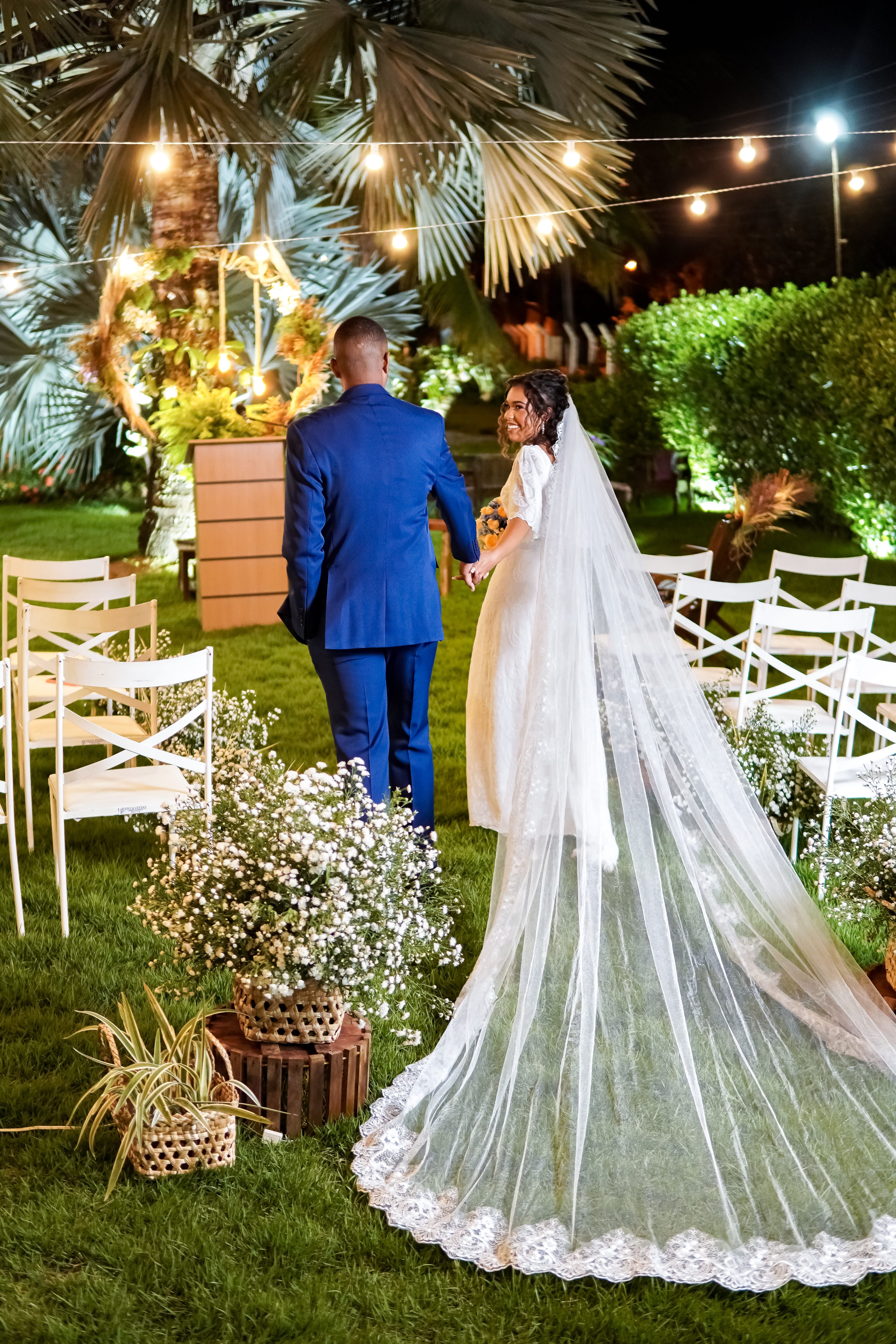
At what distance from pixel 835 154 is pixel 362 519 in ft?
36.3

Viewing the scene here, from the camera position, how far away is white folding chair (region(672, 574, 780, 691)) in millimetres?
5316

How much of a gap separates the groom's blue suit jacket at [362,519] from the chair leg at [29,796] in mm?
1222

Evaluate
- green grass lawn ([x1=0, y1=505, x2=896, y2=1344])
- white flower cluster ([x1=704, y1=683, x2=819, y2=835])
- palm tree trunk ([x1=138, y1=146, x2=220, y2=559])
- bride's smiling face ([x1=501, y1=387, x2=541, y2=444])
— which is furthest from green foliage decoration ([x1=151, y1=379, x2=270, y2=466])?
green grass lawn ([x1=0, y1=505, x2=896, y2=1344])

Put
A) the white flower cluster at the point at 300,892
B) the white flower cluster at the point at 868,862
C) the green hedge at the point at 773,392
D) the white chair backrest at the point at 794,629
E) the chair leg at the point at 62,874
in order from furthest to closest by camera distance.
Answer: the green hedge at the point at 773,392, the white chair backrest at the point at 794,629, the chair leg at the point at 62,874, the white flower cluster at the point at 868,862, the white flower cluster at the point at 300,892

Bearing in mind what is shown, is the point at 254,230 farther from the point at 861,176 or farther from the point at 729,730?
the point at 861,176

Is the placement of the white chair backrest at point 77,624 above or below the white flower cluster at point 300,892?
above

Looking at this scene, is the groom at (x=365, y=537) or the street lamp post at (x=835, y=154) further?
the street lamp post at (x=835, y=154)

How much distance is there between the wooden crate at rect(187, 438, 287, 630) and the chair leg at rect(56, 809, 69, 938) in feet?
14.9

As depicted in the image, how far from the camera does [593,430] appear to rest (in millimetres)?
15766

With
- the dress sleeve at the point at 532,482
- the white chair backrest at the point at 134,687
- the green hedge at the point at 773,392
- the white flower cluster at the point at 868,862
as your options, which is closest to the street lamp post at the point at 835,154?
the green hedge at the point at 773,392

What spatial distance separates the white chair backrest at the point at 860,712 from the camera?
4191 millimetres

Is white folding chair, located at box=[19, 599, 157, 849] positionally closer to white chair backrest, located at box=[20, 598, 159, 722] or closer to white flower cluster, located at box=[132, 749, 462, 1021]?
white chair backrest, located at box=[20, 598, 159, 722]

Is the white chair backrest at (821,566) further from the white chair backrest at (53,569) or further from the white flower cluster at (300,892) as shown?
the white flower cluster at (300,892)

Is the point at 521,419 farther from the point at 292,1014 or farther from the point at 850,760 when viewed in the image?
the point at 292,1014
